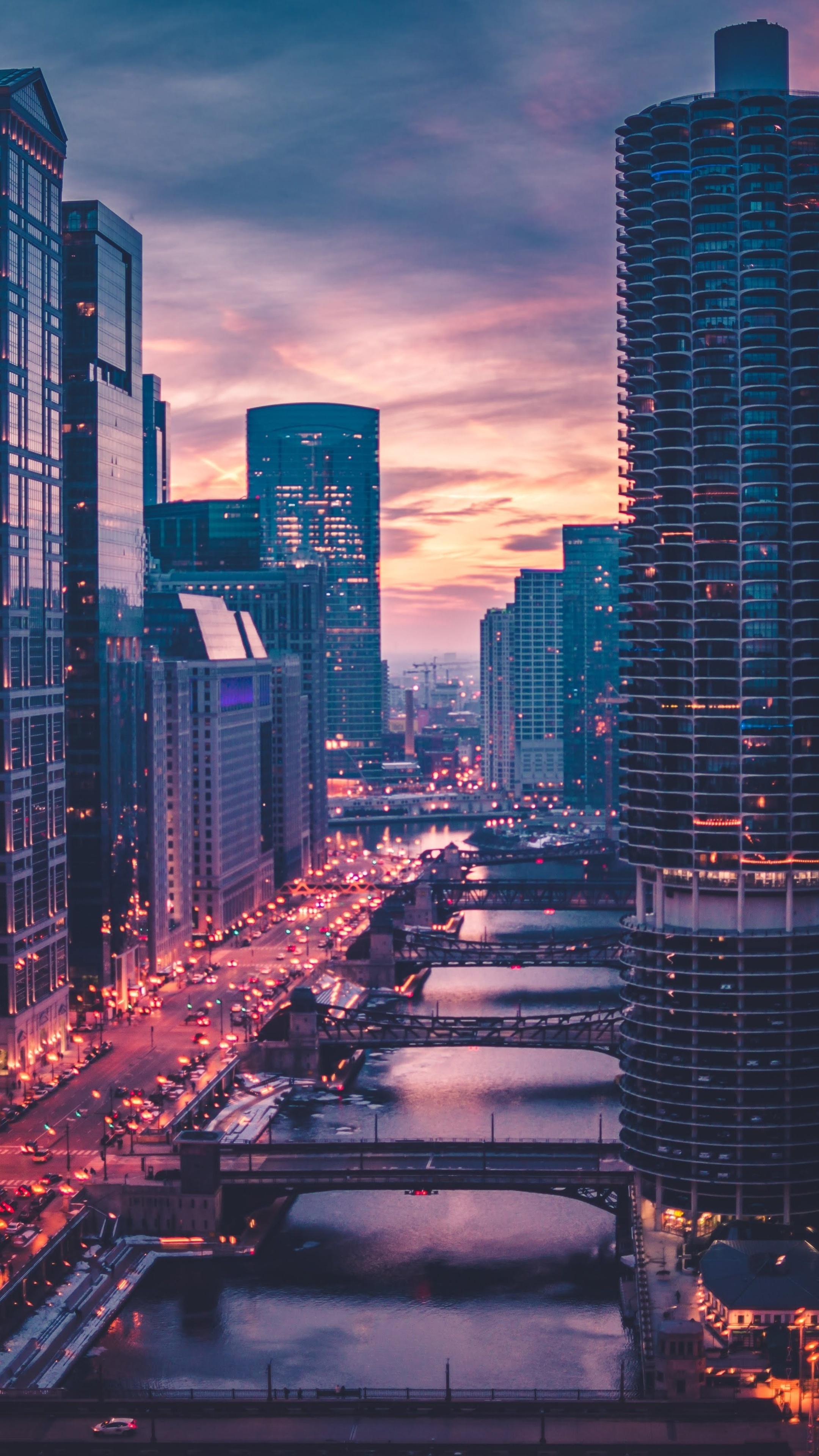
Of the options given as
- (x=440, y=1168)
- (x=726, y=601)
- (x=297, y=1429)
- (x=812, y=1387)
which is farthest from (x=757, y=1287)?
(x=726, y=601)

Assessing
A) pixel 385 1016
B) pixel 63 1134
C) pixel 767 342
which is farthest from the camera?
pixel 385 1016

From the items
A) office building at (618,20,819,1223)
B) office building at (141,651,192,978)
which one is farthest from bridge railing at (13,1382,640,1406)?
office building at (141,651,192,978)

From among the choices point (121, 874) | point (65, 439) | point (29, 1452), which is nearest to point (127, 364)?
point (65, 439)

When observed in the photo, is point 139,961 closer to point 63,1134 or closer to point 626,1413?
point 63,1134

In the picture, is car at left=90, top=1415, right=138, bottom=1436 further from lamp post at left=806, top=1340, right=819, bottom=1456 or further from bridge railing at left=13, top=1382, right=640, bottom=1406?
lamp post at left=806, top=1340, right=819, bottom=1456

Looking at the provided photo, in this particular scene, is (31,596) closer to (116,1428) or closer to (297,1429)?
(116,1428)
